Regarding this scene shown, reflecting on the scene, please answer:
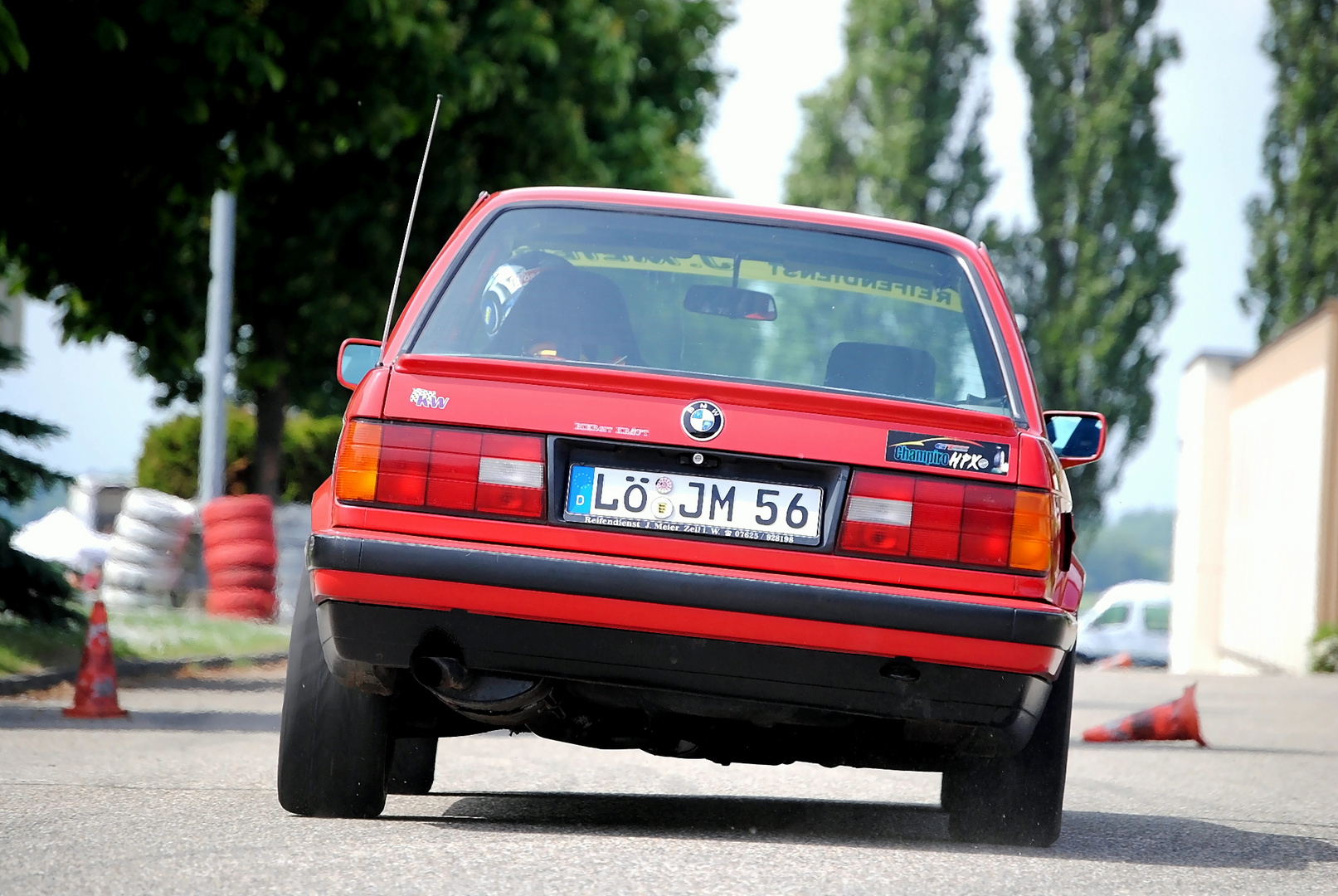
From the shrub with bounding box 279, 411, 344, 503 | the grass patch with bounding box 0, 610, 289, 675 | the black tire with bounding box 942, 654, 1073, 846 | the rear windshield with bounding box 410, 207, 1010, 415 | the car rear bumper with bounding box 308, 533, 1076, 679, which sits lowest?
the grass patch with bounding box 0, 610, 289, 675

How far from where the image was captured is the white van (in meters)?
39.5

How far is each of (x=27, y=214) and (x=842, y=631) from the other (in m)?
9.57

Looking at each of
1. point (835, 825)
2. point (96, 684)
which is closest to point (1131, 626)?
point (96, 684)

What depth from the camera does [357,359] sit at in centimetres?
619

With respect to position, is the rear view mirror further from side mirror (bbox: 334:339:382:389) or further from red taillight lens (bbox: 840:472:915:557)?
side mirror (bbox: 334:339:382:389)

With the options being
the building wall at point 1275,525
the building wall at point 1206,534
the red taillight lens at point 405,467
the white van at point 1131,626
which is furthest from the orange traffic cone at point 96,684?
the building wall at point 1206,534

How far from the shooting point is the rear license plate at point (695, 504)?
5.13m

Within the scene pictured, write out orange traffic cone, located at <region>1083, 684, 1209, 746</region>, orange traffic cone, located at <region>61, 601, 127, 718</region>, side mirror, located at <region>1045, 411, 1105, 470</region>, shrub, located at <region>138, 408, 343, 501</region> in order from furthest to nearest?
shrub, located at <region>138, 408, 343, 501</region>
orange traffic cone, located at <region>1083, 684, 1209, 746</region>
orange traffic cone, located at <region>61, 601, 127, 718</region>
side mirror, located at <region>1045, 411, 1105, 470</region>

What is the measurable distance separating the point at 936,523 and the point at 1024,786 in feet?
3.57

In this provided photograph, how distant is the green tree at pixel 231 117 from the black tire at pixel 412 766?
6304 mm

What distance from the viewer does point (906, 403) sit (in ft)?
17.4

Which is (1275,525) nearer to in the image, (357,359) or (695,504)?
(357,359)

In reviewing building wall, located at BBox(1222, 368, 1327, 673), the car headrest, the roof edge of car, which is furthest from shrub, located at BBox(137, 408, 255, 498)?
the car headrest

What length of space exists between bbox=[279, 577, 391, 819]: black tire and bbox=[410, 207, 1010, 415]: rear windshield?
948 mm
